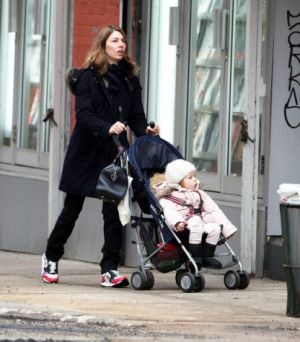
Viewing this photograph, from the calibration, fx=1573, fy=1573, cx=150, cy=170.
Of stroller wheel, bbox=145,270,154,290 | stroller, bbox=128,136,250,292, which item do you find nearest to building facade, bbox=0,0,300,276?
stroller, bbox=128,136,250,292

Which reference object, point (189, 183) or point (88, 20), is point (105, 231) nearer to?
point (189, 183)

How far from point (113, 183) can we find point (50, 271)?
1.29 m

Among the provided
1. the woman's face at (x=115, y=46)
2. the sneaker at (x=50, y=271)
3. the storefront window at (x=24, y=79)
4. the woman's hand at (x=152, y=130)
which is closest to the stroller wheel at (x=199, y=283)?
the woman's hand at (x=152, y=130)

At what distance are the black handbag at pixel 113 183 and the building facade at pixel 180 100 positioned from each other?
179 centimetres

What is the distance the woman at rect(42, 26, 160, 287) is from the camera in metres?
12.4

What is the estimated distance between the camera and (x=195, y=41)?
14.5 m

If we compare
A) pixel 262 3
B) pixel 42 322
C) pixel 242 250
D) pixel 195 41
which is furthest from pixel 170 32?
pixel 42 322

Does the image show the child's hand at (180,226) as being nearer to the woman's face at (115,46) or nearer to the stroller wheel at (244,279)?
the stroller wheel at (244,279)

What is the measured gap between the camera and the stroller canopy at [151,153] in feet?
40.7

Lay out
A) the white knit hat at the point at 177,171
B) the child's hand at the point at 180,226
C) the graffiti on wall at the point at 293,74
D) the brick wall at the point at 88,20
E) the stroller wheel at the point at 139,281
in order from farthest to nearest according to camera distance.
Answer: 1. the brick wall at the point at 88,20
2. the graffiti on wall at the point at 293,74
3. the stroller wheel at the point at 139,281
4. the white knit hat at the point at 177,171
5. the child's hand at the point at 180,226

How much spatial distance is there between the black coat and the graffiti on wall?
1.48 metres

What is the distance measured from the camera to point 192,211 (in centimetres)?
1223

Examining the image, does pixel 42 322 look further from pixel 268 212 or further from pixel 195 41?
pixel 195 41

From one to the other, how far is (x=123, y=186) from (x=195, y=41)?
2.88 m
